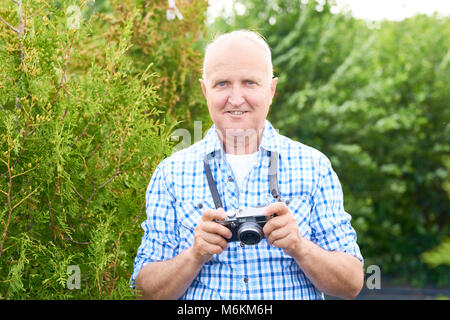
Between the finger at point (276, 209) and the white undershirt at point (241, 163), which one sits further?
the white undershirt at point (241, 163)

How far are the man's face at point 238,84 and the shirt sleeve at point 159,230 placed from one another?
42 centimetres

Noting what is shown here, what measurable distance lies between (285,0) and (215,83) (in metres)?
8.61

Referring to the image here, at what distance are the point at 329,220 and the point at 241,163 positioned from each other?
1.55 feet

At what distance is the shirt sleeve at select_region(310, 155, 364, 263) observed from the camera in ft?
7.82

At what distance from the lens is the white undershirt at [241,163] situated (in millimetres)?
2506

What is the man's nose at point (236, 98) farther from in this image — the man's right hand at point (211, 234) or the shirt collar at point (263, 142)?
the man's right hand at point (211, 234)

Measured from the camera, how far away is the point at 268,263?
234 centimetres

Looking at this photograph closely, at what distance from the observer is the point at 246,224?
7.11 feet

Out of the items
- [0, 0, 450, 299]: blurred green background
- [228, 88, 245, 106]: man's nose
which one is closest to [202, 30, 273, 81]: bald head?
[228, 88, 245, 106]: man's nose

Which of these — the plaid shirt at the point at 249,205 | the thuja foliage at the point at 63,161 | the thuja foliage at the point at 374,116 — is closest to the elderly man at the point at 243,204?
the plaid shirt at the point at 249,205

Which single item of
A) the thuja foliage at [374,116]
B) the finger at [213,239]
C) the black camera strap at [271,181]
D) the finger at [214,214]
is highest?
the thuja foliage at [374,116]

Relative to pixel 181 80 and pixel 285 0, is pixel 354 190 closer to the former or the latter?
pixel 285 0

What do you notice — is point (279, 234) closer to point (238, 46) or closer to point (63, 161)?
point (238, 46)

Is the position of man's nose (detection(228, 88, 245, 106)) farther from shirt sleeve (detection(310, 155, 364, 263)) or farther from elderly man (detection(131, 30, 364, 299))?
shirt sleeve (detection(310, 155, 364, 263))
